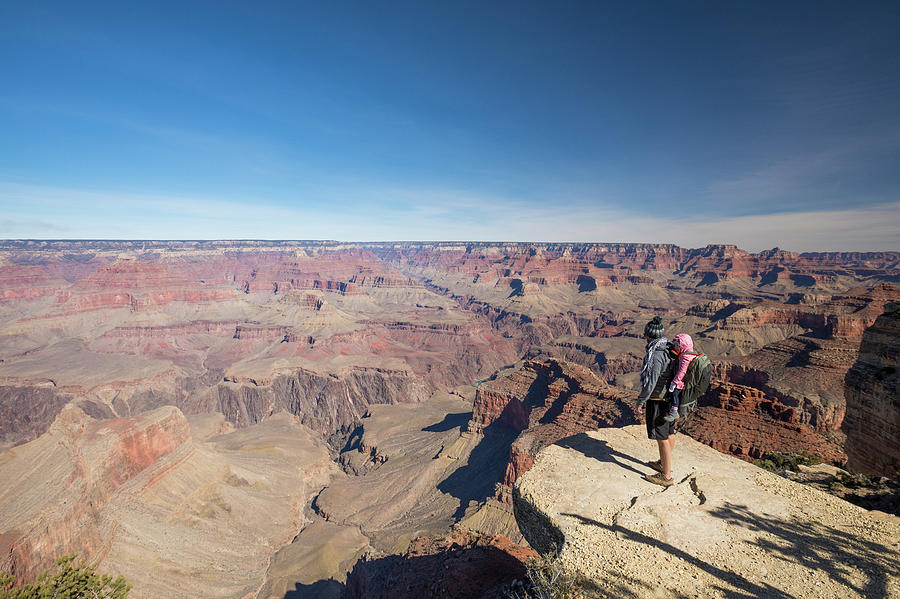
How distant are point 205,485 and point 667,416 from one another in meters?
53.3

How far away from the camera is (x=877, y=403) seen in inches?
565

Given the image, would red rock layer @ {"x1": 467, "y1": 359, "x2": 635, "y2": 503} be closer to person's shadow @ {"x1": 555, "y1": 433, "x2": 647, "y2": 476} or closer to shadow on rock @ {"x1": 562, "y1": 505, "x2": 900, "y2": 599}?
person's shadow @ {"x1": 555, "y1": 433, "x2": 647, "y2": 476}

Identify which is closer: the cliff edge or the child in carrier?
the cliff edge

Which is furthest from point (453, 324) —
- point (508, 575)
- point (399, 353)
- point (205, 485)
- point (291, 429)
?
point (508, 575)

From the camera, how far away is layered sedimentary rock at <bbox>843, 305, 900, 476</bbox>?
1382 cm

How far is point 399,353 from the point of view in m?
133

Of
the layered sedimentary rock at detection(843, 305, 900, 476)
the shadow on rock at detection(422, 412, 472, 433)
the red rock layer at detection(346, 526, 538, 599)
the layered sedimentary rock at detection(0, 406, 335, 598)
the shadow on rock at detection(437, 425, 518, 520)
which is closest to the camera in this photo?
the layered sedimentary rock at detection(843, 305, 900, 476)

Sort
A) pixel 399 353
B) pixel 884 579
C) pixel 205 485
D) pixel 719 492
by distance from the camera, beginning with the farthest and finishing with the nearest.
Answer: pixel 399 353, pixel 205 485, pixel 719 492, pixel 884 579

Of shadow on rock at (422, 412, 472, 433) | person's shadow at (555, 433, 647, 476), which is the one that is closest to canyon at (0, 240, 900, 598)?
shadow on rock at (422, 412, 472, 433)

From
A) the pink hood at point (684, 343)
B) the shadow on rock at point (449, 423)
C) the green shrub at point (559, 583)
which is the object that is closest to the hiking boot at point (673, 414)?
the pink hood at point (684, 343)

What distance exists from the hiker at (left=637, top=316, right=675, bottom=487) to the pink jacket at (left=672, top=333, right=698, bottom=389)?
0.81 ft

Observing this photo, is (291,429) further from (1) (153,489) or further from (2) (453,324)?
(2) (453,324)

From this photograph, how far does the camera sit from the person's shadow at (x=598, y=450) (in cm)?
1035

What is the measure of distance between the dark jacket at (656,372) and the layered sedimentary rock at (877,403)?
463 inches
